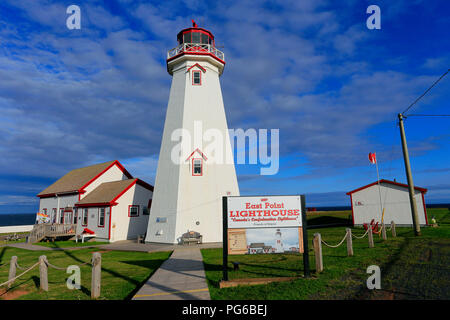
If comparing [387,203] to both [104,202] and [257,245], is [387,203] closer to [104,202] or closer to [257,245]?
[257,245]

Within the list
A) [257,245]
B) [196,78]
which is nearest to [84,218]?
[196,78]

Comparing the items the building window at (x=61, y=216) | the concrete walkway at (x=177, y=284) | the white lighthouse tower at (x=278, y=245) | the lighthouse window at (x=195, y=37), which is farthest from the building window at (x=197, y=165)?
the building window at (x=61, y=216)

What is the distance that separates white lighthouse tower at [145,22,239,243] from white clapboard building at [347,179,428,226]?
1398cm

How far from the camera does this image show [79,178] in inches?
1233

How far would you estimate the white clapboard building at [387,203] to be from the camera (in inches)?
920

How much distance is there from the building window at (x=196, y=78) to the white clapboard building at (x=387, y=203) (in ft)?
61.4

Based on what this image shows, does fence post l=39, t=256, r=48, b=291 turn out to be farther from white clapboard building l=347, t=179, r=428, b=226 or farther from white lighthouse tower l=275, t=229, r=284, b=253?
white clapboard building l=347, t=179, r=428, b=226

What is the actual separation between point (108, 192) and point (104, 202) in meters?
2.37

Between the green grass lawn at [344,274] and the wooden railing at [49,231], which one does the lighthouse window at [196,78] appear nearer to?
the green grass lawn at [344,274]

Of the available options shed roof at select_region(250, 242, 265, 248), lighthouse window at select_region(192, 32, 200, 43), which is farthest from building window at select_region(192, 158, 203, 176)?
shed roof at select_region(250, 242, 265, 248)

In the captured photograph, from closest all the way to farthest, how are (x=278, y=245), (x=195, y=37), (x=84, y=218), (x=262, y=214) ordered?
1. (x=278, y=245)
2. (x=262, y=214)
3. (x=195, y=37)
4. (x=84, y=218)

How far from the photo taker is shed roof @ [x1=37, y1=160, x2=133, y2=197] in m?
28.9
